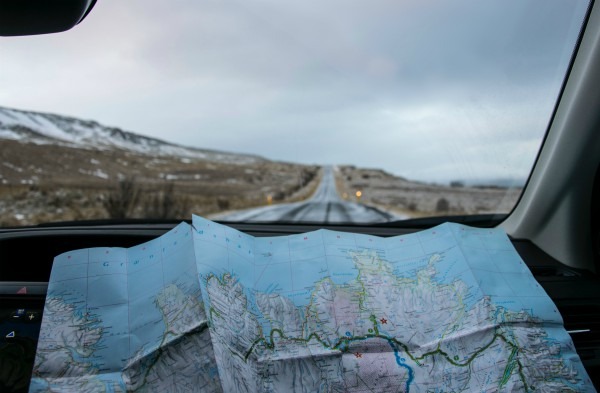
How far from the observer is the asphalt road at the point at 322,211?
112 inches

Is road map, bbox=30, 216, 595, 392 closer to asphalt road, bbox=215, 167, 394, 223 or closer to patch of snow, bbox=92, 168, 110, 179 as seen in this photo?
asphalt road, bbox=215, 167, 394, 223

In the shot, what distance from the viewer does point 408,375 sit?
158 cm

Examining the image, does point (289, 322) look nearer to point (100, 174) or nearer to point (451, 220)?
point (451, 220)

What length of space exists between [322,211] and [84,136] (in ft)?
5.29

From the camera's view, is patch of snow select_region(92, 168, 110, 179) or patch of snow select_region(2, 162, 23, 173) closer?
patch of snow select_region(2, 162, 23, 173)

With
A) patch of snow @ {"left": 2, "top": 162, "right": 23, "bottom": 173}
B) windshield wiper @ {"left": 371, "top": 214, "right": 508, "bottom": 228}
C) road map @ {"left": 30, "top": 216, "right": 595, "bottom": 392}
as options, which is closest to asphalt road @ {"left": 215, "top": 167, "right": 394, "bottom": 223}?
windshield wiper @ {"left": 371, "top": 214, "right": 508, "bottom": 228}

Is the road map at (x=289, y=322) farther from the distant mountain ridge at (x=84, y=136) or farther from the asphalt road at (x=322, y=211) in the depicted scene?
the distant mountain ridge at (x=84, y=136)

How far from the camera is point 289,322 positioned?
5.44 ft

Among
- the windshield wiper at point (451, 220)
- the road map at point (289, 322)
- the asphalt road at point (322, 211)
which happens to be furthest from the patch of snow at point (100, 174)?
the windshield wiper at point (451, 220)

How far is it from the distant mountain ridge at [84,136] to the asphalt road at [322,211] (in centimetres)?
42

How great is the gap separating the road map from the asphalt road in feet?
3.17

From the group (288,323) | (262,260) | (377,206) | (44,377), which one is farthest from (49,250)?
(377,206)

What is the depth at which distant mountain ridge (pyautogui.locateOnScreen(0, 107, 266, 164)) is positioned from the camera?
2.83 meters

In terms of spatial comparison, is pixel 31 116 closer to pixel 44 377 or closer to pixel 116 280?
pixel 116 280
